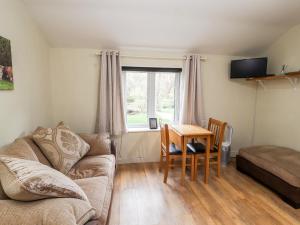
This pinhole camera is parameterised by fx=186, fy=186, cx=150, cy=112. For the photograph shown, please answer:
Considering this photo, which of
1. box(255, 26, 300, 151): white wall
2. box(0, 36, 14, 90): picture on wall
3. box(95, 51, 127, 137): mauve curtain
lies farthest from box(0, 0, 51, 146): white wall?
box(255, 26, 300, 151): white wall

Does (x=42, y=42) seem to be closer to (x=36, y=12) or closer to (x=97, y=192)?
(x=36, y=12)

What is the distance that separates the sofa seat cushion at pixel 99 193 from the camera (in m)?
1.35

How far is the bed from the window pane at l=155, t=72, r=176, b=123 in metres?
1.41

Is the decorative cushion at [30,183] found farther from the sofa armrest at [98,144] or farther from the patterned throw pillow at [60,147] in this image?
the sofa armrest at [98,144]

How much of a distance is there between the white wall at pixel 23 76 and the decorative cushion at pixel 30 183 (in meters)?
0.73

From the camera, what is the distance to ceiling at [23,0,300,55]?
7.47ft

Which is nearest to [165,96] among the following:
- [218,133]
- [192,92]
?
[192,92]

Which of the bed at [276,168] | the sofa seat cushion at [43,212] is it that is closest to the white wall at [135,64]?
the bed at [276,168]

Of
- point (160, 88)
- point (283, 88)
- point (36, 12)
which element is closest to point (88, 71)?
point (36, 12)

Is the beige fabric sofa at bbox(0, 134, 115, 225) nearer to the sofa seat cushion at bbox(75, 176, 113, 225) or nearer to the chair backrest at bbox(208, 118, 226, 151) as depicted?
the sofa seat cushion at bbox(75, 176, 113, 225)

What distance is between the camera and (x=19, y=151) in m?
1.58

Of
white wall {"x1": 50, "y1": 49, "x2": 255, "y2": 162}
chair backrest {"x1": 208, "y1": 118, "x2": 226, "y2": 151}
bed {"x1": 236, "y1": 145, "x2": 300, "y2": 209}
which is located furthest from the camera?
white wall {"x1": 50, "y1": 49, "x2": 255, "y2": 162}

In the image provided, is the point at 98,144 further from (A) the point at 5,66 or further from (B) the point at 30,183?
(B) the point at 30,183

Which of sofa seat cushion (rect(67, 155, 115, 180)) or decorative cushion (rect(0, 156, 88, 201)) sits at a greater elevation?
decorative cushion (rect(0, 156, 88, 201))
